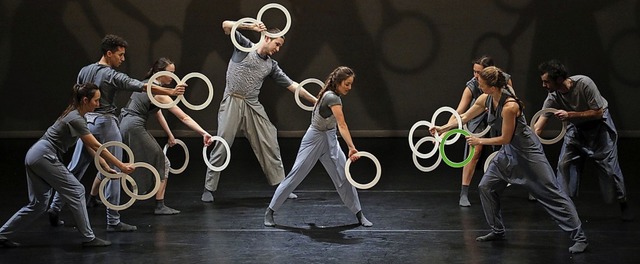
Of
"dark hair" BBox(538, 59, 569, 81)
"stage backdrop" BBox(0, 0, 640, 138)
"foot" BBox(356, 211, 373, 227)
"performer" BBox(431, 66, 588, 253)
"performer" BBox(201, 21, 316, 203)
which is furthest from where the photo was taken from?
"stage backdrop" BBox(0, 0, 640, 138)

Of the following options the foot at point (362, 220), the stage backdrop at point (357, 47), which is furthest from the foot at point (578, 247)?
the stage backdrop at point (357, 47)

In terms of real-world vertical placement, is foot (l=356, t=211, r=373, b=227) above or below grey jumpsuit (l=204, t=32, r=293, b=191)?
below

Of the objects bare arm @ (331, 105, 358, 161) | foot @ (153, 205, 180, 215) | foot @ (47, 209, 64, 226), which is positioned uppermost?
bare arm @ (331, 105, 358, 161)

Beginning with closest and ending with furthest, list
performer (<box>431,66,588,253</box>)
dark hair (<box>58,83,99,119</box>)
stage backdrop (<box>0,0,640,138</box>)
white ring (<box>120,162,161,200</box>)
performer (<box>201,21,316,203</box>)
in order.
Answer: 1. performer (<box>431,66,588,253</box>)
2. dark hair (<box>58,83,99,119</box>)
3. white ring (<box>120,162,161,200</box>)
4. performer (<box>201,21,316,203</box>)
5. stage backdrop (<box>0,0,640,138</box>)

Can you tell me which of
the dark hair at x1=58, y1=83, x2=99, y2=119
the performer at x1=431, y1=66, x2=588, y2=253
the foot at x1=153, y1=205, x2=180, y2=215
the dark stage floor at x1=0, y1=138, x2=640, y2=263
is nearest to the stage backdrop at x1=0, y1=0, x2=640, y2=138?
the dark stage floor at x1=0, y1=138, x2=640, y2=263

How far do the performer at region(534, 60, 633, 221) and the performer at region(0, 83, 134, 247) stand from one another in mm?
3207

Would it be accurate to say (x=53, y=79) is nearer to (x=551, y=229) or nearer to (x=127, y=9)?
(x=127, y=9)

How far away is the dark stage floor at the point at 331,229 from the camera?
5895mm

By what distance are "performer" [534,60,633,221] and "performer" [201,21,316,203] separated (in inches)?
85.9

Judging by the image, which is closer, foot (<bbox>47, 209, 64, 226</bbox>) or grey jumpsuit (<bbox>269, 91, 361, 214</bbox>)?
grey jumpsuit (<bbox>269, 91, 361, 214</bbox>)

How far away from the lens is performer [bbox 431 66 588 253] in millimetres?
5848

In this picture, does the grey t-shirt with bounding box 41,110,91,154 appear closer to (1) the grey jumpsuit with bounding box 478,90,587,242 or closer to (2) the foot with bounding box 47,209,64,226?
(2) the foot with bounding box 47,209,64,226

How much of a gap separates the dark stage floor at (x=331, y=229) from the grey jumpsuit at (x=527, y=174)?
0.82ft

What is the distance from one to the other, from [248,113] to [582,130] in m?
2.74
